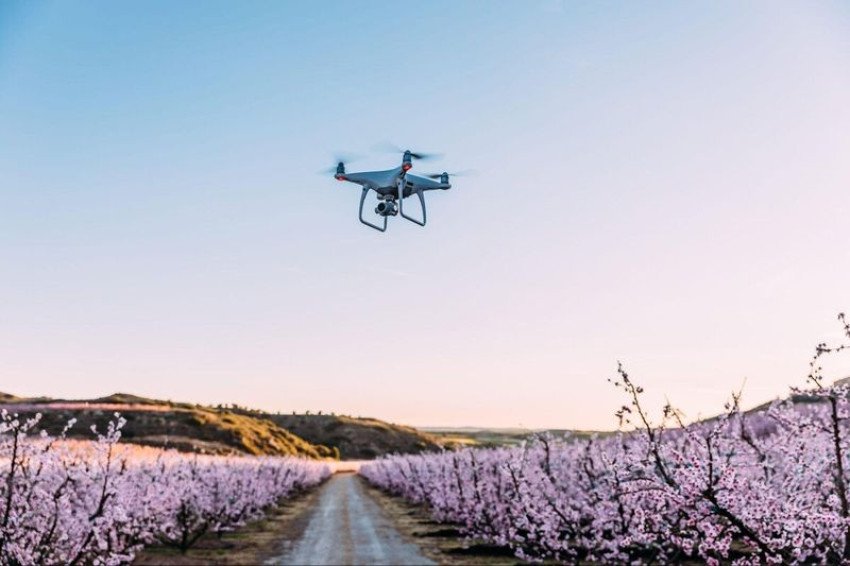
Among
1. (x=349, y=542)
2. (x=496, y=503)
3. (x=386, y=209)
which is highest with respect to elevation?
(x=386, y=209)

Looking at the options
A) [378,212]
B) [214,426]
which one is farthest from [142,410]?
[378,212]

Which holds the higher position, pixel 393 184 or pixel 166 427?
pixel 393 184

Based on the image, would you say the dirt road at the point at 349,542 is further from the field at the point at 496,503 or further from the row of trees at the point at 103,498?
the row of trees at the point at 103,498

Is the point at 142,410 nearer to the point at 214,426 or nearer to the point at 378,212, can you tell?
the point at 214,426

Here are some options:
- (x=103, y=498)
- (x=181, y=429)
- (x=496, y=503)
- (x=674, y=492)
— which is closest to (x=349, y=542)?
(x=496, y=503)

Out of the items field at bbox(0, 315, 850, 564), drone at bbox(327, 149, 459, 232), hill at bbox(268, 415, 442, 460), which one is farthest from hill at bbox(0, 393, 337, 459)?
drone at bbox(327, 149, 459, 232)

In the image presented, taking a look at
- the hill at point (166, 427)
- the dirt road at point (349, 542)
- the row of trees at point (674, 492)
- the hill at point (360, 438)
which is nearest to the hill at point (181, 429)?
the hill at point (166, 427)

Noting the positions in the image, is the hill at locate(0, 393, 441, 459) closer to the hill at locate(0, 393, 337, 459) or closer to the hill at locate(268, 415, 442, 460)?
the hill at locate(0, 393, 337, 459)

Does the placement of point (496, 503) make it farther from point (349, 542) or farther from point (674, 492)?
point (674, 492)
